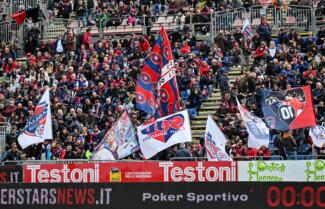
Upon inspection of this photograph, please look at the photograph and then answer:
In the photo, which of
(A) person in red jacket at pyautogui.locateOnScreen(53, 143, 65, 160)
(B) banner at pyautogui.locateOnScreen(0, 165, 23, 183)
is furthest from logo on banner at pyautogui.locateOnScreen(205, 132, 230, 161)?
(A) person in red jacket at pyautogui.locateOnScreen(53, 143, 65, 160)

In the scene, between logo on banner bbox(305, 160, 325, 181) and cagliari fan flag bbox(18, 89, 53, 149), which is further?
cagliari fan flag bbox(18, 89, 53, 149)

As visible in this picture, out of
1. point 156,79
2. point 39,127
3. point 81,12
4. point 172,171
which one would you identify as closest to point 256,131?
point 172,171

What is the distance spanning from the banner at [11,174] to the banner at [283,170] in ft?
20.2

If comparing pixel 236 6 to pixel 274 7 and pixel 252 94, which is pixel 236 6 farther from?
pixel 252 94

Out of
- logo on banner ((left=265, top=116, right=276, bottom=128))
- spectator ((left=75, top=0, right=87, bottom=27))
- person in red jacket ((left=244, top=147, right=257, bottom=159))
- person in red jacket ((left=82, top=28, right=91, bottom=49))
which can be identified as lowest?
person in red jacket ((left=244, top=147, right=257, bottom=159))

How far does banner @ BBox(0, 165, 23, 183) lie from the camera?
3070cm

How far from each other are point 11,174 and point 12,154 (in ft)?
21.3

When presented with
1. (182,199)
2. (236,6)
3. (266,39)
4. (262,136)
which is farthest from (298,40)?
(182,199)

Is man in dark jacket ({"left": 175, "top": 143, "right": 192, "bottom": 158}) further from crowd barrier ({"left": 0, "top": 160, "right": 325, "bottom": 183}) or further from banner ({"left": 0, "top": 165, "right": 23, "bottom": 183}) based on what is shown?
banner ({"left": 0, "top": 165, "right": 23, "bottom": 183})

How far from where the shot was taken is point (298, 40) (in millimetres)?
39750

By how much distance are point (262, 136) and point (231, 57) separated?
8175mm

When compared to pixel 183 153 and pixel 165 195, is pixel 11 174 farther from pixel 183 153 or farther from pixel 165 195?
pixel 165 195

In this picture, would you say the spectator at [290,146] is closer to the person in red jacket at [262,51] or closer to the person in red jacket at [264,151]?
the person in red jacket at [264,151]

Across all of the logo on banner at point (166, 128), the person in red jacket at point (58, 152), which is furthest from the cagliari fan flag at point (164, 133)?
the person in red jacket at point (58, 152)
